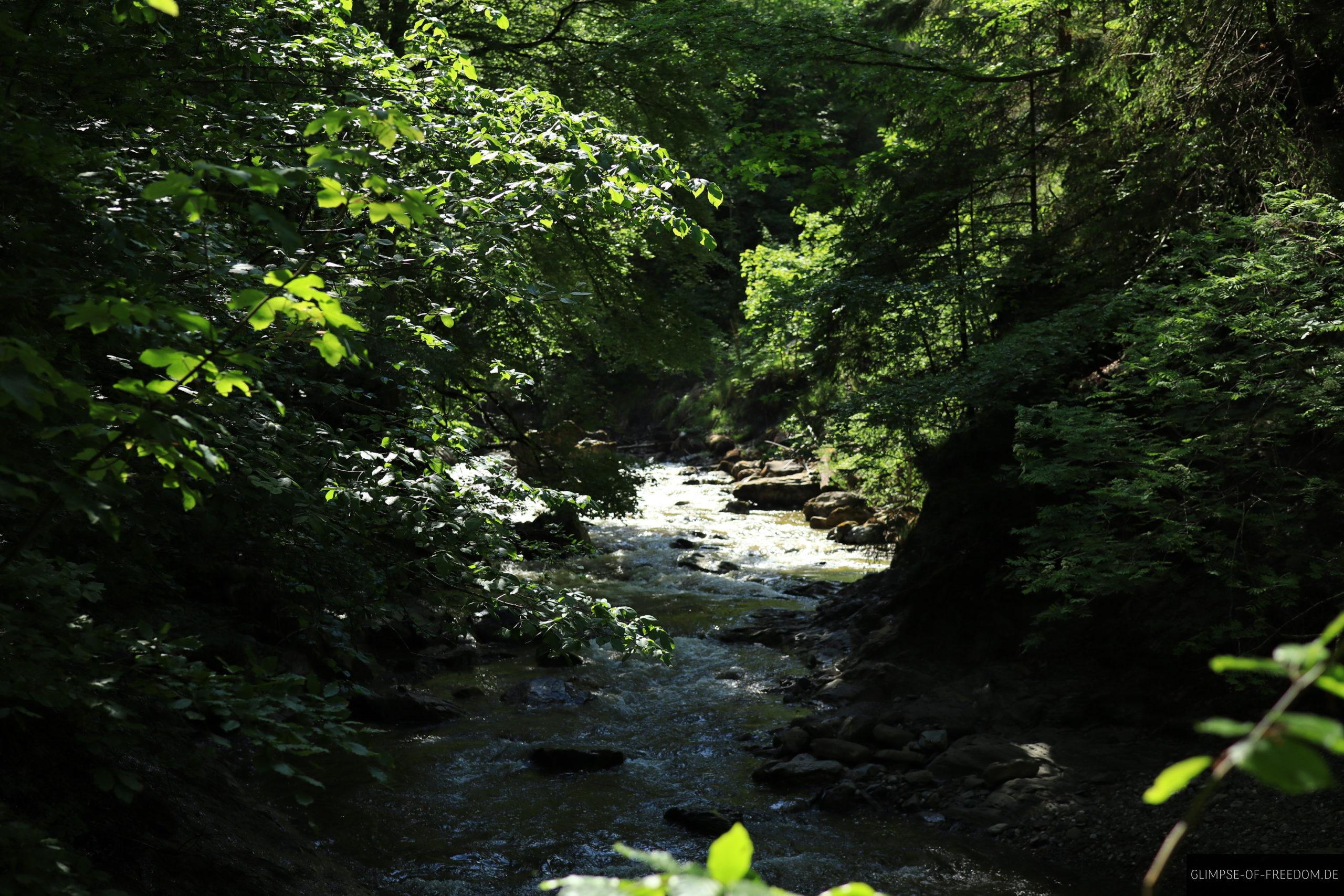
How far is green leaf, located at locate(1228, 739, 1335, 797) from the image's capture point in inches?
32.0

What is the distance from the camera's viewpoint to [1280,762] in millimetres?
841

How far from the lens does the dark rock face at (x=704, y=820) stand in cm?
587

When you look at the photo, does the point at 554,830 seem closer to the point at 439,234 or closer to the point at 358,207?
the point at 439,234

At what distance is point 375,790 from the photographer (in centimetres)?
640

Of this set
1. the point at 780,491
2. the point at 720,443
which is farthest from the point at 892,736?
the point at 720,443

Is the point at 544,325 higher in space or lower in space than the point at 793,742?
higher

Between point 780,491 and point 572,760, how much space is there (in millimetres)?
12991

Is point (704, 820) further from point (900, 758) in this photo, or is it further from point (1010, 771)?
point (1010, 771)

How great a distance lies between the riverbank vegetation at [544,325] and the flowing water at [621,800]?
902 millimetres

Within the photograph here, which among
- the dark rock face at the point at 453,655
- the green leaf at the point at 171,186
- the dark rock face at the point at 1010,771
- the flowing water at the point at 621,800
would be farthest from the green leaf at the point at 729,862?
the dark rock face at the point at 453,655

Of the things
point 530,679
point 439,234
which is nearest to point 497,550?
point 439,234

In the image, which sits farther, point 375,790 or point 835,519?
point 835,519

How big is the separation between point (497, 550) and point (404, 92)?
7.33 ft

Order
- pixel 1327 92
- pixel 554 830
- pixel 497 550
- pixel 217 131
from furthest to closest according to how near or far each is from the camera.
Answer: pixel 1327 92 < pixel 554 830 < pixel 497 550 < pixel 217 131
